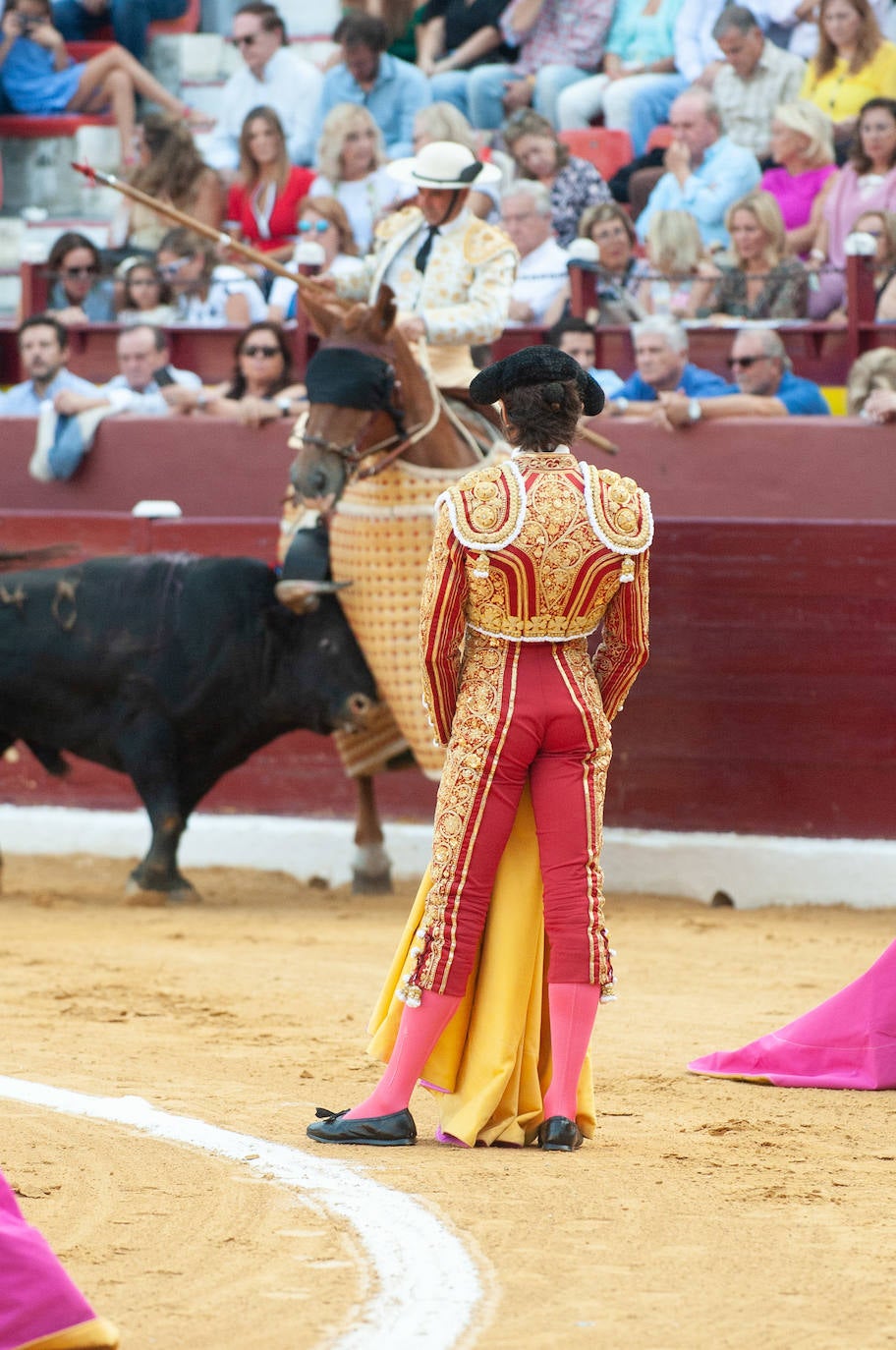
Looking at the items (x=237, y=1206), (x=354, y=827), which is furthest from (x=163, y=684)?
(x=237, y=1206)

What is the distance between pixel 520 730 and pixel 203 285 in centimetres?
651

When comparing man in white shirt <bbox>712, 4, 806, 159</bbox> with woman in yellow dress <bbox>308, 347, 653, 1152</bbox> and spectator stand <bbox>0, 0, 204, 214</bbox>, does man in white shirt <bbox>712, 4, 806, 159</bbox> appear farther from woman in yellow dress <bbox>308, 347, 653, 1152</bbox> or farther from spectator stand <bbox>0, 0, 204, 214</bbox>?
woman in yellow dress <bbox>308, 347, 653, 1152</bbox>

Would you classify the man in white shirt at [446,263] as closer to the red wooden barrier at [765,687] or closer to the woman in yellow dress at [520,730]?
the red wooden barrier at [765,687]

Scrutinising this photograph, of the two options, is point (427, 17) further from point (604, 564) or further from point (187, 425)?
point (604, 564)

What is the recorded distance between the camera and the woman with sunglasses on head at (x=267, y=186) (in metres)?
11.1

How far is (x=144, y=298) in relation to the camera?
10727 millimetres

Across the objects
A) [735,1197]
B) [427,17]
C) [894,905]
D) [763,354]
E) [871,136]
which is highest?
[427,17]

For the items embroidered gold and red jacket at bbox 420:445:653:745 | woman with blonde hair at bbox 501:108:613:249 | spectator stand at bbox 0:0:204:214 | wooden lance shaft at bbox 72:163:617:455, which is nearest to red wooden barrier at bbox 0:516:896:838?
wooden lance shaft at bbox 72:163:617:455

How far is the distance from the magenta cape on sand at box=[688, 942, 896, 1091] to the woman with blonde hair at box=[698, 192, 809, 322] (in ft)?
15.5

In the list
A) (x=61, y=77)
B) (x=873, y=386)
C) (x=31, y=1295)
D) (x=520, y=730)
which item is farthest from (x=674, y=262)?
(x=31, y=1295)

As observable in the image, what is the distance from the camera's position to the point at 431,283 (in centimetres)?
794

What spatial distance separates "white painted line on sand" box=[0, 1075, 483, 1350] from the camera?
310cm

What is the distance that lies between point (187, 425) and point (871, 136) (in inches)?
122

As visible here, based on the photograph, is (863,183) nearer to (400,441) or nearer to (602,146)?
(602,146)
